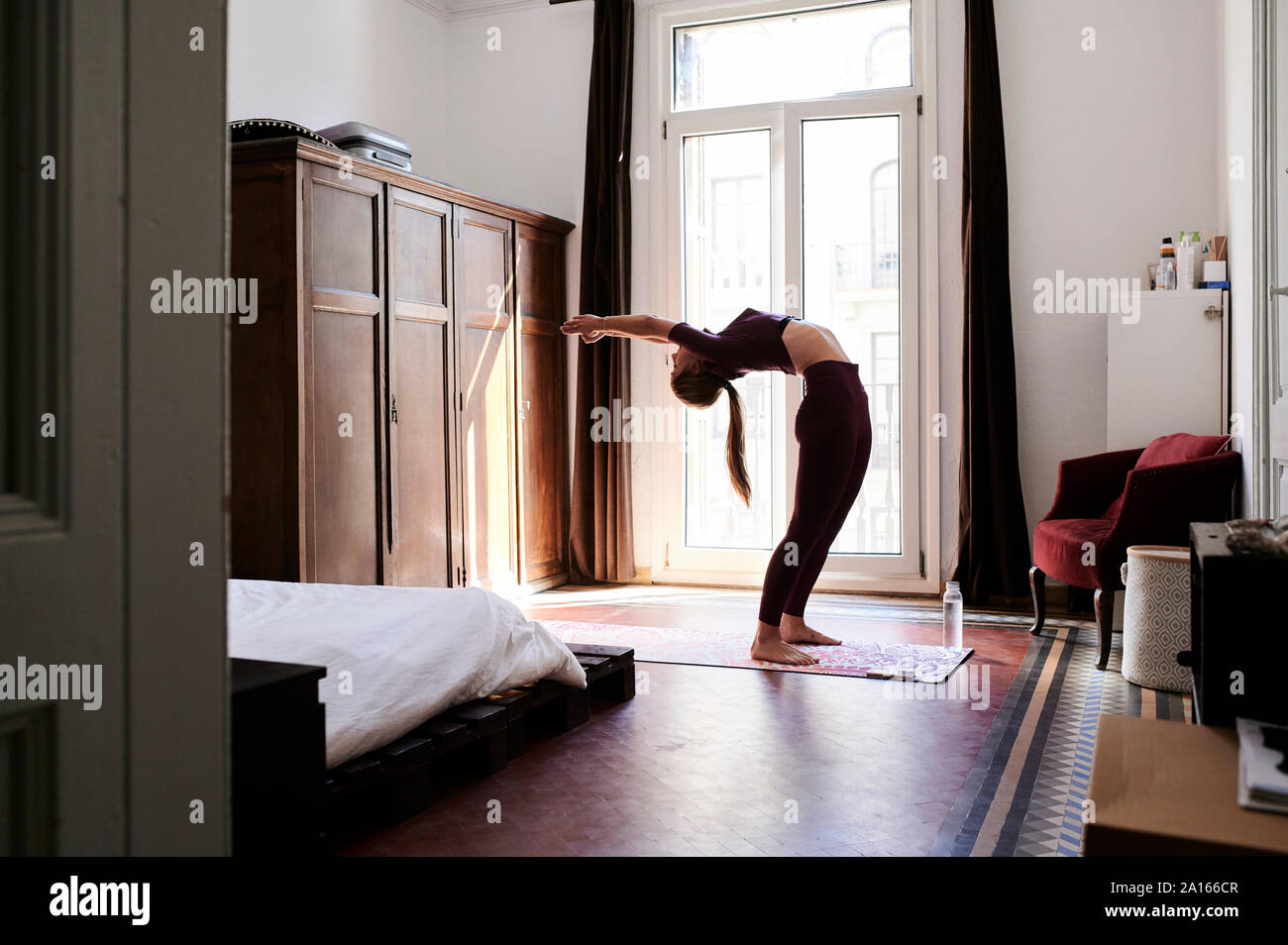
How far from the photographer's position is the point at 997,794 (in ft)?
8.47

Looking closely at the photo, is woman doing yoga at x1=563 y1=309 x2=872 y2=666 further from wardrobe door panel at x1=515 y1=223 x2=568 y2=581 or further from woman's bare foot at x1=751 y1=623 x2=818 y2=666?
wardrobe door panel at x1=515 y1=223 x2=568 y2=581

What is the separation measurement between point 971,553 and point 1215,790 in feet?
13.4

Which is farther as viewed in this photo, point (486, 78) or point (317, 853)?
point (486, 78)

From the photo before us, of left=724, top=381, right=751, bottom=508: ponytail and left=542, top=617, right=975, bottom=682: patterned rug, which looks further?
left=724, top=381, right=751, bottom=508: ponytail

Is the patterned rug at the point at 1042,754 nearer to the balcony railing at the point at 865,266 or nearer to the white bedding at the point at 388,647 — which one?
the white bedding at the point at 388,647

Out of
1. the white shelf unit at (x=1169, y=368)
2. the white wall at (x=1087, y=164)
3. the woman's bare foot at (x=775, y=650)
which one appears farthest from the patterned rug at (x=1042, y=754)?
the white wall at (x=1087, y=164)

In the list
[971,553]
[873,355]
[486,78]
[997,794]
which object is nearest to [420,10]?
[486,78]

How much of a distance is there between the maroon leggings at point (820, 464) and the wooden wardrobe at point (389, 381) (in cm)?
181

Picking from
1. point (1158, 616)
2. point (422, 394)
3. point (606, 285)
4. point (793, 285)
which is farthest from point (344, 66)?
point (1158, 616)

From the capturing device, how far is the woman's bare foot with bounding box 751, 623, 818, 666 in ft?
13.0

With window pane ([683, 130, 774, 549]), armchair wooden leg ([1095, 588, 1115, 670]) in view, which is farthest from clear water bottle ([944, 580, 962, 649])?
window pane ([683, 130, 774, 549])

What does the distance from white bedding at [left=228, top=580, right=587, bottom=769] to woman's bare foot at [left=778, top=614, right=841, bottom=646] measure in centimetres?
137

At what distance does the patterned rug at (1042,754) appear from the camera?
2.31m
